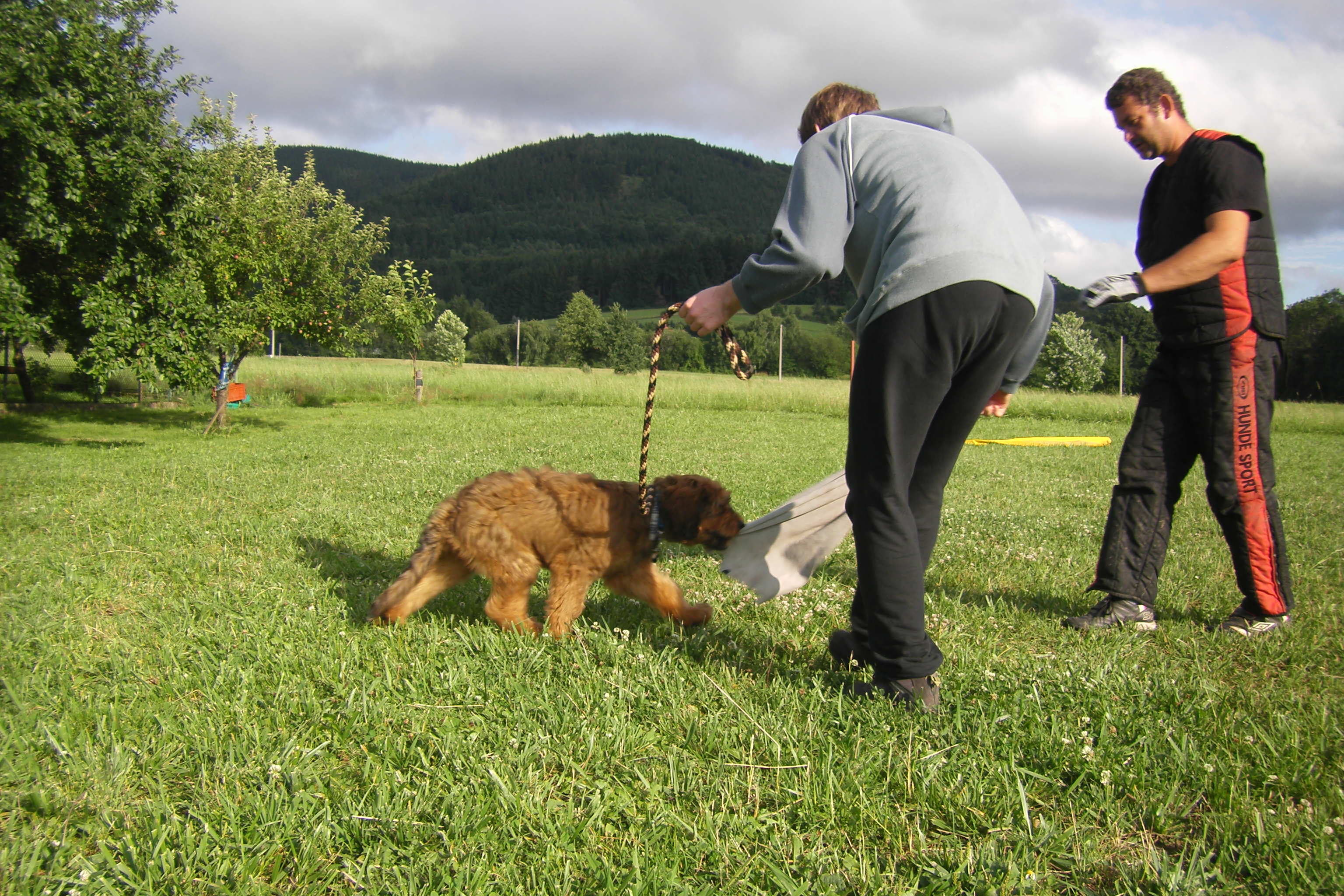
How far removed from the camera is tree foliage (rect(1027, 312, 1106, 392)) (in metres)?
58.6

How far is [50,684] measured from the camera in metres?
3.06

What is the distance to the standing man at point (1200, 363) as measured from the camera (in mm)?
3564

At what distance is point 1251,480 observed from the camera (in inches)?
145

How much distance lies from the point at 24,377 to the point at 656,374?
2328 centimetres

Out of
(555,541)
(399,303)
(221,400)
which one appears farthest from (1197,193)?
(399,303)

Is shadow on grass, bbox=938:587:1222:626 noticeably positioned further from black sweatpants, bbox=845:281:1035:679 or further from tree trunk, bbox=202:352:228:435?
tree trunk, bbox=202:352:228:435

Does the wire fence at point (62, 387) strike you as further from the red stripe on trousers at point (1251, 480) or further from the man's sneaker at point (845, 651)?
the red stripe on trousers at point (1251, 480)

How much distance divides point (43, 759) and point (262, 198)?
18008 mm

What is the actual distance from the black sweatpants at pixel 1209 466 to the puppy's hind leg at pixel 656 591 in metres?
2.07

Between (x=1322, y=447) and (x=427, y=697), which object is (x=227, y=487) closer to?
(x=427, y=697)

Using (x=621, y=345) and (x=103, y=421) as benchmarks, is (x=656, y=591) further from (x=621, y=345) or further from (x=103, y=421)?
(x=621, y=345)

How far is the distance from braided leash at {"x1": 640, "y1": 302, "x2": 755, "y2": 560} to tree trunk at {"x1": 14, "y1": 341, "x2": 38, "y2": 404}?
70.5 feet

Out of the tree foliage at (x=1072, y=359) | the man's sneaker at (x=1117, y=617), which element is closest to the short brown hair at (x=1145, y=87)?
the man's sneaker at (x=1117, y=617)

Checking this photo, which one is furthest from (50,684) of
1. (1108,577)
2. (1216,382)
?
(1216,382)
